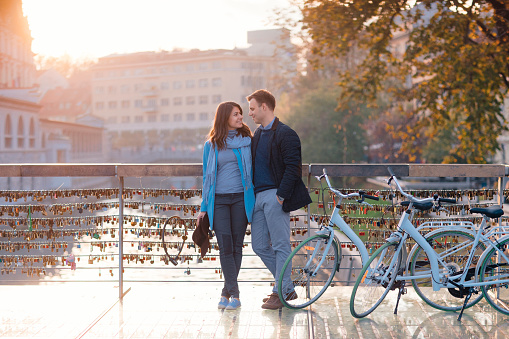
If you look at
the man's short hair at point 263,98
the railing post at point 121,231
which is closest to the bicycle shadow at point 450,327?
the man's short hair at point 263,98

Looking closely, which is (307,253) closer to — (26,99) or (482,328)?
(482,328)

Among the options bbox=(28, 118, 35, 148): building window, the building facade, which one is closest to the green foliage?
bbox=(28, 118, 35, 148): building window

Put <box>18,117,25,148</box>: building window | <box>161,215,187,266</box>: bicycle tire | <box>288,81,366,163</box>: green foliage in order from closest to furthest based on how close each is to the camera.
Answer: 1. <box>161,215,187,266</box>: bicycle tire
2. <box>288,81,366,163</box>: green foliage
3. <box>18,117,25,148</box>: building window

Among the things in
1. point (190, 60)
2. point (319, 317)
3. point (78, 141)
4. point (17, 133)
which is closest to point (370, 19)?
point (319, 317)

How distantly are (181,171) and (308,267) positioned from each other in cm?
165

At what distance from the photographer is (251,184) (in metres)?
6.30

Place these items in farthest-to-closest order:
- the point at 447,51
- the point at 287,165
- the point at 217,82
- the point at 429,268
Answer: the point at 217,82
the point at 447,51
the point at 429,268
the point at 287,165

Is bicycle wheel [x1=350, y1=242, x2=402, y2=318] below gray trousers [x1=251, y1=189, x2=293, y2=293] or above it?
below

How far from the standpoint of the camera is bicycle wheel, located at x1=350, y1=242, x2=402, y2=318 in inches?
240

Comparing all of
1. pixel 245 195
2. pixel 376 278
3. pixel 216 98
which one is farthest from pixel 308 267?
pixel 216 98

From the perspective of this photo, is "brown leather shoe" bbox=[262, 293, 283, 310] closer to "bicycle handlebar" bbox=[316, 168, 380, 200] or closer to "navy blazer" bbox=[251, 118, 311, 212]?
"navy blazer" bbox=[251, 118, 311, 212]

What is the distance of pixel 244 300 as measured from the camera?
6.84 metres

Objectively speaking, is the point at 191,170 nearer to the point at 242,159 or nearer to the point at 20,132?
the point at 242,159

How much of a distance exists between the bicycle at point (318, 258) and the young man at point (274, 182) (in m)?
0.12
